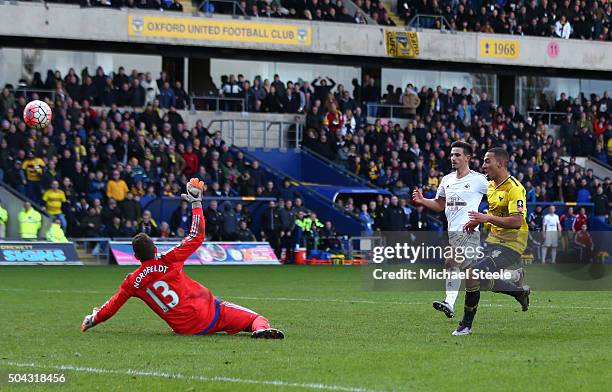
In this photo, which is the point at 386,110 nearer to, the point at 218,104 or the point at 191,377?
the point at 218,104

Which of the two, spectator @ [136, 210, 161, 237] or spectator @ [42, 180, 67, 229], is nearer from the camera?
spectator @ [42, 180, 67, 229]

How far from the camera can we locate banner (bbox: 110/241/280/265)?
104 ft

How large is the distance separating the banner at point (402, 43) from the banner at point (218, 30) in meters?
3.28

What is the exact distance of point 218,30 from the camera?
1657 inches

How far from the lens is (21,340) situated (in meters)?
12.7

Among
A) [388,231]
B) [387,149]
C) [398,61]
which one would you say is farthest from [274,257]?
[398,61]

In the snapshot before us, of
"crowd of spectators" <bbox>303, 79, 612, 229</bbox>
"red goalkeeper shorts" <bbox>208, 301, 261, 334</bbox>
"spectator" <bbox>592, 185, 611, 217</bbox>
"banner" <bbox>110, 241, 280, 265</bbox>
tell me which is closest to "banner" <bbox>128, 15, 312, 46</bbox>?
"crowd of spectators" <bbox>303, 79, 612, 229</bbox>

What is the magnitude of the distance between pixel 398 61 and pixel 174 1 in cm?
1034

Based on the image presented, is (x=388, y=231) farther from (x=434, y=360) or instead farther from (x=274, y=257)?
(x=434, y=360)

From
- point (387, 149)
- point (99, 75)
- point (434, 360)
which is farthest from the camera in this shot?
point (387, 149)

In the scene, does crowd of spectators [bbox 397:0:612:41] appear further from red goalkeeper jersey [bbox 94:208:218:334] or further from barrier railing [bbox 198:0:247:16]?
red goalkeeper jersey [bbox 94:208:218:334]

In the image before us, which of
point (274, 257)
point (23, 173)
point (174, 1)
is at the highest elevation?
point (174, 1)

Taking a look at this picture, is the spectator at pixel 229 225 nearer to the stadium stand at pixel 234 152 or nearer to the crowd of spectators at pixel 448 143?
the stadium stand at pixel 234 152

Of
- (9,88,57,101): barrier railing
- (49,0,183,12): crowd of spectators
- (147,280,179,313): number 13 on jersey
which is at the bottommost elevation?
(147,280,179,313): number 13 on jersey
